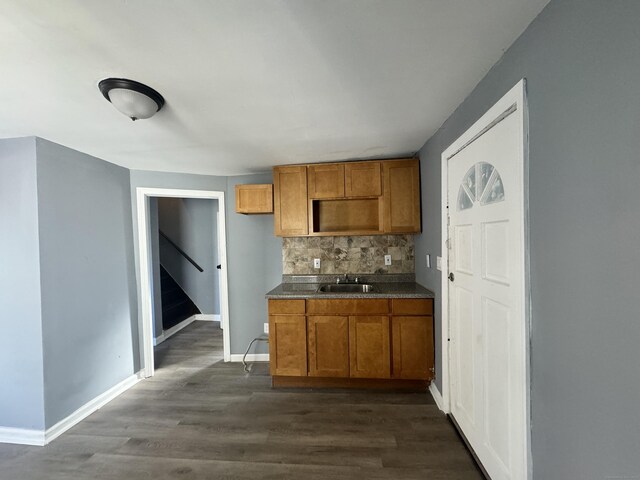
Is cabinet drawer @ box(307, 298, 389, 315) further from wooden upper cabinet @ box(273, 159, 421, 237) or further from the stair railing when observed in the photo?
the stair railing

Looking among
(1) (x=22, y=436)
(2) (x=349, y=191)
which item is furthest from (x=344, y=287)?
(1) (x=22, y=436)

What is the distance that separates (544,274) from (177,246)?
528cm

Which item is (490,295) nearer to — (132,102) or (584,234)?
(584,234)

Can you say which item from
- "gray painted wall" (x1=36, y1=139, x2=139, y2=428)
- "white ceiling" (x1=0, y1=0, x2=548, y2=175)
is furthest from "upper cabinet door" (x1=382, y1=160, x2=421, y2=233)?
"gray painted wall" (x1=36, y1=139, x2=139, y2=428)

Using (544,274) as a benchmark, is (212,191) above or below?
above

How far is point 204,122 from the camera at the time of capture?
183 centimetres

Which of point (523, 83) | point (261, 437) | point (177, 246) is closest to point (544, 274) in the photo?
point (523, 83)

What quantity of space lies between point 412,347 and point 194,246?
13.9 ft

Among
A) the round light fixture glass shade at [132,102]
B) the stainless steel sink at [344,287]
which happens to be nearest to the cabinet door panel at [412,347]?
the stainless steel sink at [344,287]

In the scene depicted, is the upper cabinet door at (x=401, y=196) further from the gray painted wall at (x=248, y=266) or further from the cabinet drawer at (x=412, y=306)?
the gray painted wall at (x=248, y=266)

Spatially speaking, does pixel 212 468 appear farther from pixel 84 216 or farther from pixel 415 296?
pixel 84 216

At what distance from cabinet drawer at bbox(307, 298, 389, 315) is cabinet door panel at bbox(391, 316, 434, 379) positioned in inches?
7.1

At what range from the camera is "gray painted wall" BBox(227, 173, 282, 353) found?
3193 mm

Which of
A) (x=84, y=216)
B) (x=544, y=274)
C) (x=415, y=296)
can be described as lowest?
(x=415, y=296)
